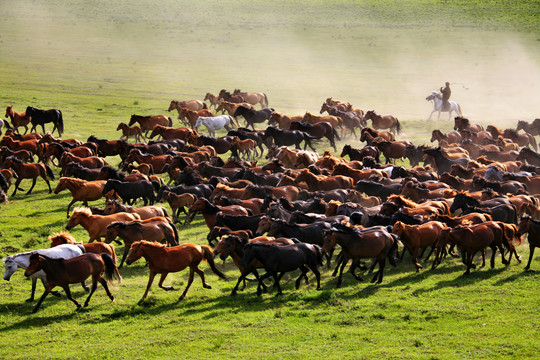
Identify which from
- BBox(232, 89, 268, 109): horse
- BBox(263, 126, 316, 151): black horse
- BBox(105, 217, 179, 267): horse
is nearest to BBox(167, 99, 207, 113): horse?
BBox(232, 89, 268, 109): horse

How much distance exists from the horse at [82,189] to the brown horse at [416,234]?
30.4 ft

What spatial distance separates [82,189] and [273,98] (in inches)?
1191

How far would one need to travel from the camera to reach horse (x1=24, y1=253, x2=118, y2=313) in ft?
40.6

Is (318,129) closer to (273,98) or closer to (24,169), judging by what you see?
(24,169)

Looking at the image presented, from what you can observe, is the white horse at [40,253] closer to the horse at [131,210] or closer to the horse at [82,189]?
the horse at [131,210]

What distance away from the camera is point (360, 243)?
13859 mm

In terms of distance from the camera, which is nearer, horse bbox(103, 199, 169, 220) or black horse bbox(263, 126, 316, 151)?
horse bbox(103, 199, 169, 220)

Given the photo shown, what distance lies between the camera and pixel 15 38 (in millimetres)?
74250

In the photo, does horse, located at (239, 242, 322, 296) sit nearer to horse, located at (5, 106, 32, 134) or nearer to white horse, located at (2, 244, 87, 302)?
white horse, located at (2, 244, 87, 302)

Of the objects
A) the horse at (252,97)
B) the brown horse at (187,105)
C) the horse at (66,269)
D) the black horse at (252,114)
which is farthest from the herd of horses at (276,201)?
the horse at (252,97)

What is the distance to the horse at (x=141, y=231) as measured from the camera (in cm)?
1461

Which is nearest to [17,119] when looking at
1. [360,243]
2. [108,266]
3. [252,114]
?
[252,114]

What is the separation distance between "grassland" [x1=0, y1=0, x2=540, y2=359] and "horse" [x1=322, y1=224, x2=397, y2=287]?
1.97ft

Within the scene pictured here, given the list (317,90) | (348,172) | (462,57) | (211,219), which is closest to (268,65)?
(317,90)
